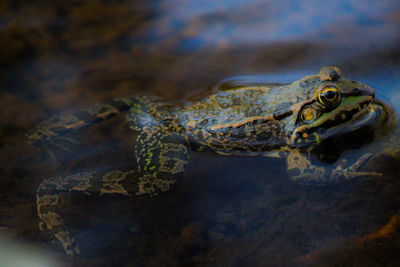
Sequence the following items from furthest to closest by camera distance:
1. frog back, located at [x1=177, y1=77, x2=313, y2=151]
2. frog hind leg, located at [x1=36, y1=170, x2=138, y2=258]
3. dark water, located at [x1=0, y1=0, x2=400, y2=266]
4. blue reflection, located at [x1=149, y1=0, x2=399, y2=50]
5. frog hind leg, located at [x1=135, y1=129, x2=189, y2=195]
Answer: blue reflection, located at [x1=149, y1=0, x2=399, y2=50]
frog back, located at [x1=177, y1=77, x2=313, y2=151]
frog hind leg, located at [x1=135, y1=129, x2=189, y2=195]
frog hind leg, located at [x1=36, y1=170, x2=138, y2=258]
dark water, located at [x1=0, y1=0, x2=400, y2=266]

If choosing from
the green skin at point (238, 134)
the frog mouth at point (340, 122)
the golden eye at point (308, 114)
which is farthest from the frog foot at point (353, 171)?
the golden eye at point (308, 114)

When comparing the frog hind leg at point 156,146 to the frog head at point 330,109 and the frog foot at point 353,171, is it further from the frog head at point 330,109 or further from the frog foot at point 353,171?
the frog foot at point 353,171

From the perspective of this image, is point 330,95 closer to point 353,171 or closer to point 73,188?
point 353,171

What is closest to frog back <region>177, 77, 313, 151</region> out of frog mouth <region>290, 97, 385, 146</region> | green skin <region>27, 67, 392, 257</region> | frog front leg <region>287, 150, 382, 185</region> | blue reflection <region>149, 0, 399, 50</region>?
green skin <region>27, 67, 392, 257</region>

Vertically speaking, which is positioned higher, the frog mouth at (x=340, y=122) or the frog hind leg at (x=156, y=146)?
the frog mouth at (x=340, y=122)

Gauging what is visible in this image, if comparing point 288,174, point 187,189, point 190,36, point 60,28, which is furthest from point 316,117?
point 60,28

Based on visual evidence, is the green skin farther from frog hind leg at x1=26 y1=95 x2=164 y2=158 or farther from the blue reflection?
the blue reflection
